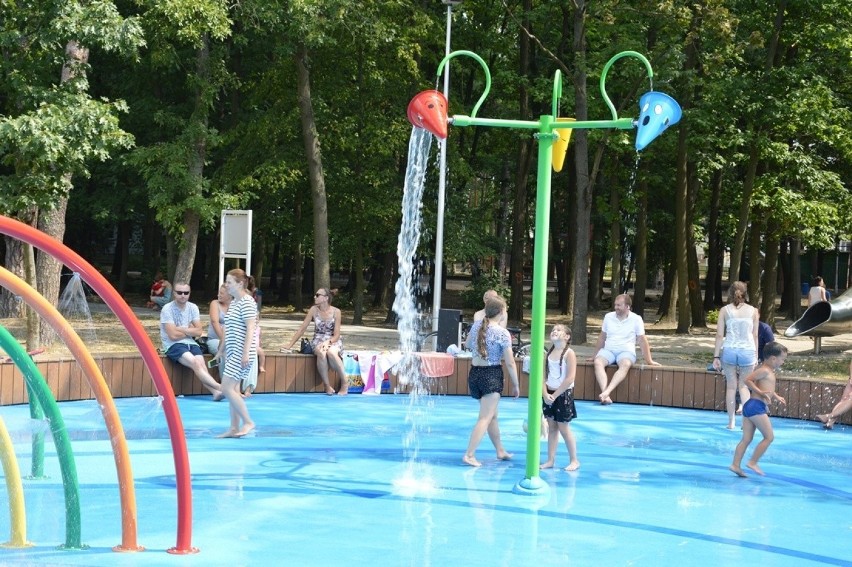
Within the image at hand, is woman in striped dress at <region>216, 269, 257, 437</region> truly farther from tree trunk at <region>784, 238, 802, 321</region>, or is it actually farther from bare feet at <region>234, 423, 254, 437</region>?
tree trunk at <region>784, 238, 802, 321</region>

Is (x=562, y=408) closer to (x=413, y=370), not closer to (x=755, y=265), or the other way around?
(x=413, y=370)

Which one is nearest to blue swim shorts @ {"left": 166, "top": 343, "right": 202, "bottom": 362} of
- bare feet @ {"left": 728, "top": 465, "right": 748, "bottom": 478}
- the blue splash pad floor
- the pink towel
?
the blue splash pad floor

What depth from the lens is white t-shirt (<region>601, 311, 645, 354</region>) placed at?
15.0 meters

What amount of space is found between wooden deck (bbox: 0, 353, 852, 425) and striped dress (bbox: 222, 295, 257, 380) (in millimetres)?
3035

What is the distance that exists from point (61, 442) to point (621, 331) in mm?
9334

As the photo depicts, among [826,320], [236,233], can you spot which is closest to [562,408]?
[236,233]

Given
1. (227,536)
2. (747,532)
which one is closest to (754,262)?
(747,532)

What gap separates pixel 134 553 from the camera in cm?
720

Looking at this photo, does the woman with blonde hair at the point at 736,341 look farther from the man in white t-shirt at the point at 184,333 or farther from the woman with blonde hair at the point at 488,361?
the man in white t-shirt at the point at 184,333

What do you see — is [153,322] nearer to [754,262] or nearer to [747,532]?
[754,262]

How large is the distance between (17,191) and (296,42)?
32.5 feet

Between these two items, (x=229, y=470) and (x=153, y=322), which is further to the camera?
(x=153, y=322)

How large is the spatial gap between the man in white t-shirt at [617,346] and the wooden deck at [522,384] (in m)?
0.32

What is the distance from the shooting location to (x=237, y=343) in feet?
37.6
